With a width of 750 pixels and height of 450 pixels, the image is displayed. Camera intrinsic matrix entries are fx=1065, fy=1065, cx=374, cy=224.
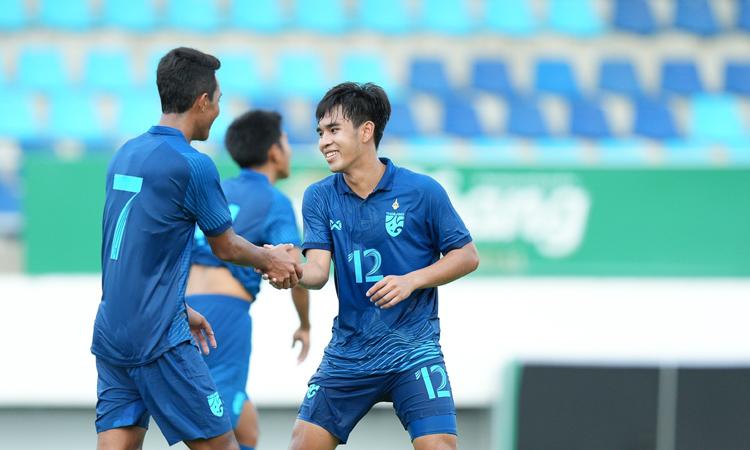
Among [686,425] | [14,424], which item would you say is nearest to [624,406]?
[686,425]

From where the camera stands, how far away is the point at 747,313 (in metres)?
7.38

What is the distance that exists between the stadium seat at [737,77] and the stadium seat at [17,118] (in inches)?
365

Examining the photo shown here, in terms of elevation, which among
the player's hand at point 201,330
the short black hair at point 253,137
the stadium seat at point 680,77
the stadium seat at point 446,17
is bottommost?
the player's hand at point 201,330

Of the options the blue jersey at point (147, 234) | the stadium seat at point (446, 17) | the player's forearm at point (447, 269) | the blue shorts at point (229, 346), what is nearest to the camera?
the blue jersey at point (147, 234)

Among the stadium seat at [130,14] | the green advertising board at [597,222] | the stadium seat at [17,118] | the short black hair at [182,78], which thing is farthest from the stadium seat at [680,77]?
the short black hair at [182,78]

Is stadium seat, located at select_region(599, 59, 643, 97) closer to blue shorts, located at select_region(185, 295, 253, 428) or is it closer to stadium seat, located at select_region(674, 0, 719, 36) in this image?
stadium seat, located at select_region(674, 0, 719, 36)

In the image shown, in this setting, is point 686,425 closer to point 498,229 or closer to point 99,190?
point 498,229

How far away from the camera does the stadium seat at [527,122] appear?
13.7 m

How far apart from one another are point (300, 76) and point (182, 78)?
10133 mm

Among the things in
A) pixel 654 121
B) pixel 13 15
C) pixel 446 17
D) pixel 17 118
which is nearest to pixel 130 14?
pixel 13 15

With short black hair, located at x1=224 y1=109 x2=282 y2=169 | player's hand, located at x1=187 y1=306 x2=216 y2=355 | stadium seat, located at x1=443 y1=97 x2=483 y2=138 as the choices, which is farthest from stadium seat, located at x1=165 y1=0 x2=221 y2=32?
player's hand, located at x1=187 y1=306 x2=216 y2=355

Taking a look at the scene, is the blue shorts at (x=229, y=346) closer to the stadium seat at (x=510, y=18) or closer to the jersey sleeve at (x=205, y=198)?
the jersey sleeve at (x=205, y=198)

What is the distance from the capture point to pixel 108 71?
14109mm

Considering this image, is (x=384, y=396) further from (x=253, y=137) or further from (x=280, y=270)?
(x=253, y=137)
